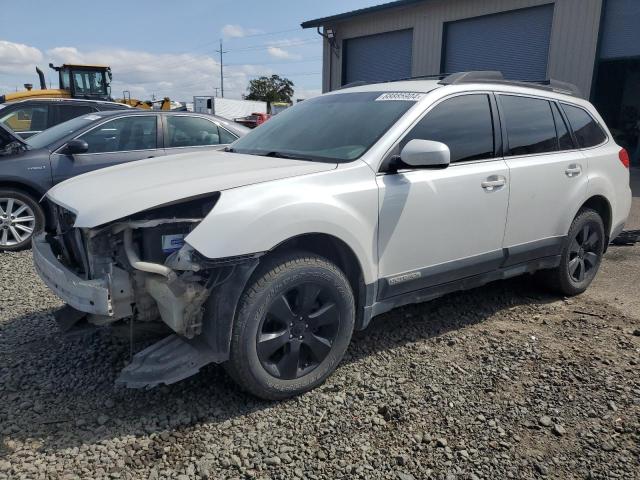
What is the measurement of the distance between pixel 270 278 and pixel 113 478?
1160 millimetres

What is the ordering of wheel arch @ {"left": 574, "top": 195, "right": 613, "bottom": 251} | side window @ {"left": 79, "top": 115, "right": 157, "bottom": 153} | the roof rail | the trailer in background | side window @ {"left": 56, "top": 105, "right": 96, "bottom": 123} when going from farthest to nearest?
the trailer in background < side window @ {"left": 56, "top": 105, "right": 96, "bottom": 123} < side window @ {"left": 79, "top": 115, "right": 157, "bottom": 153} < wheel arch @ {"left": 574, "top": 195, "right": 613, "bottom": 251} < the roof rail

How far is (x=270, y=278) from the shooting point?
2807 mm

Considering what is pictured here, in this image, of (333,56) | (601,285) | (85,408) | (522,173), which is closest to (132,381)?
(85,408)

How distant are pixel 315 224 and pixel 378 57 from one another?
15.9 metres

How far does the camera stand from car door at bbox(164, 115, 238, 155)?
6.91 meters

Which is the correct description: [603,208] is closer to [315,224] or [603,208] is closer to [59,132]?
[315,224]

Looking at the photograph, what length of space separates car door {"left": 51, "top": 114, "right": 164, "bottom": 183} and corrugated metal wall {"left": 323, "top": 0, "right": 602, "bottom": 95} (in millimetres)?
10052

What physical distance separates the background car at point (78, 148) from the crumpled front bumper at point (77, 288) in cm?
342

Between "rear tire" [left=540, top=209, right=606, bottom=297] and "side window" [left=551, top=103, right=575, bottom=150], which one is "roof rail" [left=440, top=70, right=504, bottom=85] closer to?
"side window" [left=551, top=103, right=575, bottom=150]

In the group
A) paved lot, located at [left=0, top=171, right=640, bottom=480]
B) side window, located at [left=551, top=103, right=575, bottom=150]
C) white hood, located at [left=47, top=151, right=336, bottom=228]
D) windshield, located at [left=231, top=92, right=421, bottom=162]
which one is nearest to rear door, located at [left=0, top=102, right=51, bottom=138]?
paved lot, located at [left=0, top=171, right=640, bottom=480]

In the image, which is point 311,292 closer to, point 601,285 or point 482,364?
point 482,364

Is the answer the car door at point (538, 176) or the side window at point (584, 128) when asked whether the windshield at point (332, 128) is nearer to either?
the car door at point (538, 176)

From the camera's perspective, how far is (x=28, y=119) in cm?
880

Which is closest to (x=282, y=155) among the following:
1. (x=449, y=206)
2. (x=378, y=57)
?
(x=449, y=206)
